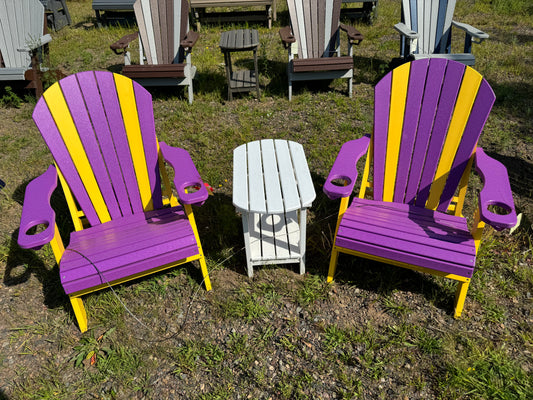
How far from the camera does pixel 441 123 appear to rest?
255 centimetres

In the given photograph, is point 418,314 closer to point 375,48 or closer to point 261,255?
point 261,255

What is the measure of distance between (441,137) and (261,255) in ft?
4.72

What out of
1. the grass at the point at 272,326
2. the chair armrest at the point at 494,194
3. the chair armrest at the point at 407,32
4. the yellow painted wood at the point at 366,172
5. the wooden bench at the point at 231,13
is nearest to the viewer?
the chair armrest at the point at 494,194

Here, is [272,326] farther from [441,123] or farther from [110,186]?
[441,123]

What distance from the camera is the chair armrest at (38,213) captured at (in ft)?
6.61

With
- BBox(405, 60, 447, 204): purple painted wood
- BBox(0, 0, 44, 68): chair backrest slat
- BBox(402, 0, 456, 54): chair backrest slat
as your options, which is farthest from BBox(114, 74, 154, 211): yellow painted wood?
BBox(402, 0, 456, 54): chair backrest slat

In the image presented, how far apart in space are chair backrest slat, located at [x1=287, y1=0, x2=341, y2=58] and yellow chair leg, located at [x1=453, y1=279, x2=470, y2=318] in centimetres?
365

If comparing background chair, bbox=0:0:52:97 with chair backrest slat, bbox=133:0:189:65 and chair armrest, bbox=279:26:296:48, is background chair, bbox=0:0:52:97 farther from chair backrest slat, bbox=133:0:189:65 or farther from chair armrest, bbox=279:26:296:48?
chair armrest, bbox=279:26:296:48

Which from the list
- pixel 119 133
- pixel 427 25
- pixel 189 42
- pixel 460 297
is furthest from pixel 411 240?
pixel 427 25

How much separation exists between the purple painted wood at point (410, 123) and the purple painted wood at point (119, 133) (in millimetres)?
1828

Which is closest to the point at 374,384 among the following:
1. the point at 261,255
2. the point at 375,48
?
the point at 261,255

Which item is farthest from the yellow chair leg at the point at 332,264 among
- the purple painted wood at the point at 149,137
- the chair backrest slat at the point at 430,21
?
the chair backrest slat at the point at 430,21

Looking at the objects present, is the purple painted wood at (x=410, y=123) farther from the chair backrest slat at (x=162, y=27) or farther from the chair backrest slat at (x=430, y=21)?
the chair backrest slat at (x=162, y=27)

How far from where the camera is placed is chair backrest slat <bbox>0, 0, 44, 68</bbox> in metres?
4.90
